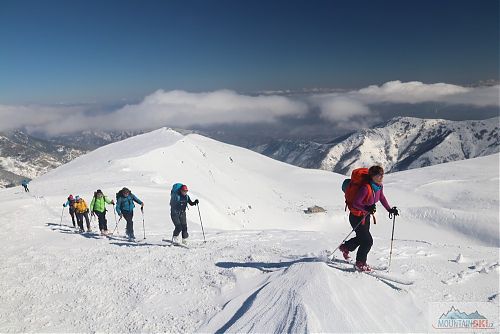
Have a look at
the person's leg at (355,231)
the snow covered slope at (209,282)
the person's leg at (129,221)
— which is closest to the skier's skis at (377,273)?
the snow covered slope at (209,282)

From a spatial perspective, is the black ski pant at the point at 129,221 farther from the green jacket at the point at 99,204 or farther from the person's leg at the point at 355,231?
the person's leg at the point at 355,231

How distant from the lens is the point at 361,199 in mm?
9469

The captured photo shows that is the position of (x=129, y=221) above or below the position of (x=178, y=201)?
below

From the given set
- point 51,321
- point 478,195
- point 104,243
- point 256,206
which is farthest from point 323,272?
point 478,195

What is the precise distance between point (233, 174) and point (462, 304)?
61650 mm

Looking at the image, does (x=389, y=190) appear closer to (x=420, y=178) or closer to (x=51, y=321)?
(x=420, y=178)

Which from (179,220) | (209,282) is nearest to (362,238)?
(209,282)

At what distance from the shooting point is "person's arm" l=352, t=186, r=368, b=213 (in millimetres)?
9375

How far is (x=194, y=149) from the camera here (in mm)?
72375

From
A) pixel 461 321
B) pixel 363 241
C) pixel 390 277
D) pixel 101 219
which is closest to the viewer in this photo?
pixel 461 321

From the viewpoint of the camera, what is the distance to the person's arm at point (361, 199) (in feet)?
30.8

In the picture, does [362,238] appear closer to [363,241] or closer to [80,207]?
[363,241]

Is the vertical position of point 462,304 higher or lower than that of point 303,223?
higher

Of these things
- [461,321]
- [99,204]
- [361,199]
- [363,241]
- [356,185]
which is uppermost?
[356,185]
